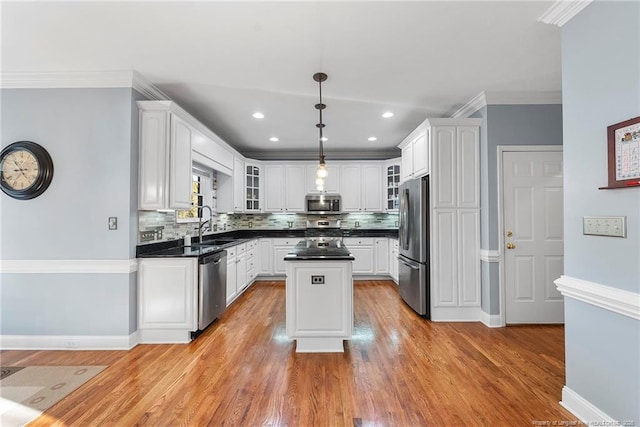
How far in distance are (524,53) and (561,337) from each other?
9.57 feet

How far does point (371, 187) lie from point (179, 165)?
158 inches

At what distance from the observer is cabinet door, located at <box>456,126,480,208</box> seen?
12.1 ft

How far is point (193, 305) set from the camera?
3090 millimetres

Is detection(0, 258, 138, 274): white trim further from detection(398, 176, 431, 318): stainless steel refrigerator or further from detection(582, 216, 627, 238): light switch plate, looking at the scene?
detection(582, 216, 627, 238): light switch plate

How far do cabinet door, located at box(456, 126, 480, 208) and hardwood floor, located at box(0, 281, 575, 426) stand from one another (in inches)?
60.9

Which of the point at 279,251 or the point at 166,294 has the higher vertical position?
the point at 279,251

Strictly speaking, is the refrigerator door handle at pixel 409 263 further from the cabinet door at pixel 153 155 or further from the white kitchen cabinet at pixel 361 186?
the cabinet door at pixel 153 155

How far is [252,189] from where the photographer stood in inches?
242

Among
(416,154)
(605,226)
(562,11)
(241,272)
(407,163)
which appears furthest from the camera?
(241,272)

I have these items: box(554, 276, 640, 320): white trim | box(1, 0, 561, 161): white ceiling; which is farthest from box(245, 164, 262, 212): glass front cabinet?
box(554, 276, 640, 320): white trim

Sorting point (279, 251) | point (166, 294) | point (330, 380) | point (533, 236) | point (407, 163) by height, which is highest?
point (407, 163)

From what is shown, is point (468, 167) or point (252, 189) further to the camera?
point (252, 189)

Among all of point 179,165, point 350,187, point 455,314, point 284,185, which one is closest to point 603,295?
point 455,314

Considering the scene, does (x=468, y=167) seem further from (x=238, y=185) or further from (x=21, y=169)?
(x=21, y=169)
